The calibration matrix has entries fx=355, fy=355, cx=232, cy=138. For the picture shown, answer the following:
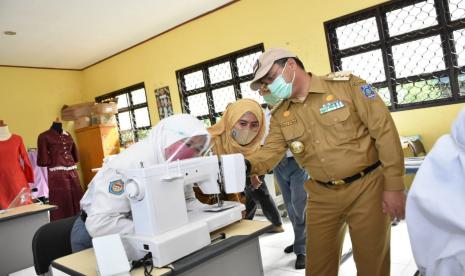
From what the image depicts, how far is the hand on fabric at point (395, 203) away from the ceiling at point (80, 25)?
11.9 ft

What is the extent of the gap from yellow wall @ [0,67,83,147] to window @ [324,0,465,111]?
196 inches

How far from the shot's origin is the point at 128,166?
141 cm

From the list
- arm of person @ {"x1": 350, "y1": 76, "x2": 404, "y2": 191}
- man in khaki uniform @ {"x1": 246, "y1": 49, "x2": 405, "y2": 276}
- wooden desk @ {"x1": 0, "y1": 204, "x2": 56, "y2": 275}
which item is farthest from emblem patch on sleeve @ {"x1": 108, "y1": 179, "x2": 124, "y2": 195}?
wooden desk @ {"x1": 0, "y1": 204, "x2": 56, "y2": 275}

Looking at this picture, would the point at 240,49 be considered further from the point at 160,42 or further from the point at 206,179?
the point at 206,179

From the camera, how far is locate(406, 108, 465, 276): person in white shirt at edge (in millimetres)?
724

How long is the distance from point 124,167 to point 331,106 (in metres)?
0.94

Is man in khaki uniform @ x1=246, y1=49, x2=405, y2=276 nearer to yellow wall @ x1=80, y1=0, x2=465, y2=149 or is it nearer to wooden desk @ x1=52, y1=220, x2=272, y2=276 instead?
wooden desk @ x1=52, y1=220, x2=272, y2=276

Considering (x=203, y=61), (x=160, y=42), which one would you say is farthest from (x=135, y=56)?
(x=203, y=61)

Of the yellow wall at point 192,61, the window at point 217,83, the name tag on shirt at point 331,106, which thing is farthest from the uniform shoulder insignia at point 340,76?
the window at point 217,83

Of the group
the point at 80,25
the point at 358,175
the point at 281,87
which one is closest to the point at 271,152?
the point at 281,87

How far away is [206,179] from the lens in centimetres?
149

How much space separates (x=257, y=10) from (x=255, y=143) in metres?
2.51

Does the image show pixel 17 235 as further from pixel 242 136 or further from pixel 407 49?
pixel 407 49

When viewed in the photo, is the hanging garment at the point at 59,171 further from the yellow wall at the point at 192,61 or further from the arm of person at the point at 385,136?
the arm of person at the point at 385,136
